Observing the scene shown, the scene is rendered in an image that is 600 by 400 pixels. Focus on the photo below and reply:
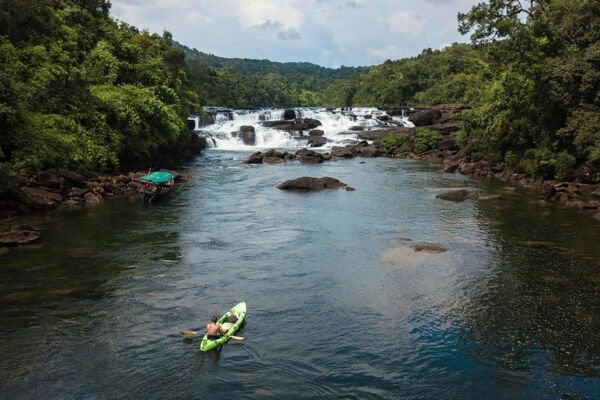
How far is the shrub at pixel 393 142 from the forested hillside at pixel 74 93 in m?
23.5

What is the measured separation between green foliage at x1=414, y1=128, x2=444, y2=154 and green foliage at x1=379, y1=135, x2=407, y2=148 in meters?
2.04

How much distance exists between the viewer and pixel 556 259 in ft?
65.2

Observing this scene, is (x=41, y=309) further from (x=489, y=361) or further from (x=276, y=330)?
(x=489, y=361)

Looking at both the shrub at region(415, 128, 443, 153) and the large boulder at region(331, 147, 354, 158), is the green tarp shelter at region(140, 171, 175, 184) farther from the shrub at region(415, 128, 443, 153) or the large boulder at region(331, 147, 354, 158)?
the shrub at region(415, 128, 443, 153)

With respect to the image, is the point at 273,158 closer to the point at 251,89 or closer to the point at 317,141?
→ the point at 317,141

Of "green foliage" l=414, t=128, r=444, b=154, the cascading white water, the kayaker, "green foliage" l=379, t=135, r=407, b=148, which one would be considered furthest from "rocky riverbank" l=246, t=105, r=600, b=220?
the kayaker

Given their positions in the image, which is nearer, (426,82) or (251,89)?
(426,82)

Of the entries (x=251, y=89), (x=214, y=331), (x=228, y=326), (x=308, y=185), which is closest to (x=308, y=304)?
(x=228, y=326)

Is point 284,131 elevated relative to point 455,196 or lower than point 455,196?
elevated

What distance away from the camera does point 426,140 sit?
5694cm

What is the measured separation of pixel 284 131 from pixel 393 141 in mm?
14918

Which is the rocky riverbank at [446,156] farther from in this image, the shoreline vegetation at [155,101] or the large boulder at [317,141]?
the large boulder at [317,141]

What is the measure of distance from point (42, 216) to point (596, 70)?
31.9 metres

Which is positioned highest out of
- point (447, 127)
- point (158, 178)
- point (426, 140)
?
point (447, 127)
